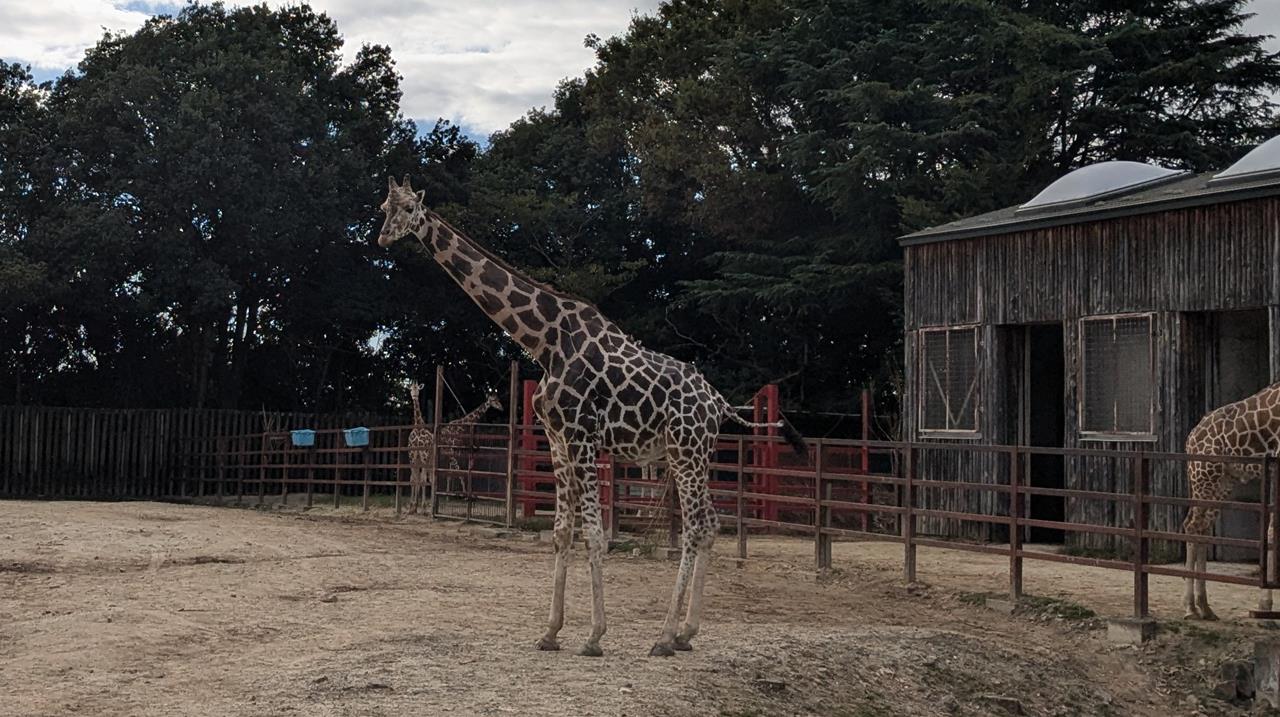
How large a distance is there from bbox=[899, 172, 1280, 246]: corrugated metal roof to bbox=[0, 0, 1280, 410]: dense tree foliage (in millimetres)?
6399

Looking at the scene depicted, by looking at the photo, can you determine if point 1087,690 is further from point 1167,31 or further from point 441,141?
point 441,141

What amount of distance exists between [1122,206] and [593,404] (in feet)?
30.9

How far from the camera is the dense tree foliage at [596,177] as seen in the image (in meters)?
26.4

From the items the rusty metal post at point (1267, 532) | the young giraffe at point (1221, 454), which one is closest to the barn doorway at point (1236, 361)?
the young giraffe at point (1221, 454)

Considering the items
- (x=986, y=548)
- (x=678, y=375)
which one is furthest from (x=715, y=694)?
(x=986, y=548)

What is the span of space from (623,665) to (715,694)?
71 cm

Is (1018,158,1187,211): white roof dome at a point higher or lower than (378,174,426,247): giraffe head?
higher

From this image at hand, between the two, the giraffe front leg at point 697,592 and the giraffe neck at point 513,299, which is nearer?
the giraffe front leg at point 697,592

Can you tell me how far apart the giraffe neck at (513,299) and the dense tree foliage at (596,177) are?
53.1ft

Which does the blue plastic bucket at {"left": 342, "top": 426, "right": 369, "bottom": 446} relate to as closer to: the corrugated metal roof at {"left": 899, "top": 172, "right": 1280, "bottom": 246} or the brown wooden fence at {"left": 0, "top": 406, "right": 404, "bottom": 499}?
the brown wooden fence at {"left": 0, "top": 406, "right": 404, "bottom": 499}

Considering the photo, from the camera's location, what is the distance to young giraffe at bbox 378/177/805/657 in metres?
8.66

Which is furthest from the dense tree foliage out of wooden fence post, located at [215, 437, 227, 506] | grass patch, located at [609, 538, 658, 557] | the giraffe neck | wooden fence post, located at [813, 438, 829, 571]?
the giraffe neck

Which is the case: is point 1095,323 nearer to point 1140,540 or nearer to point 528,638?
point 1140,540

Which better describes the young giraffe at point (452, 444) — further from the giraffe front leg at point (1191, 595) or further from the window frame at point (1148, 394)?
the giraffe front leg at point (1191, 595)
